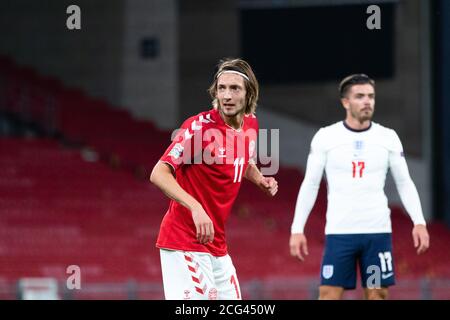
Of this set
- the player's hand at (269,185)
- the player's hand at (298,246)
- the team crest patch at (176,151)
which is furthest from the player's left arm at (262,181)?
the player's hand at (298,246)

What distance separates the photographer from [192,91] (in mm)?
23031

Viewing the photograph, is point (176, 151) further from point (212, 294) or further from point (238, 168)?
point (212, 294)

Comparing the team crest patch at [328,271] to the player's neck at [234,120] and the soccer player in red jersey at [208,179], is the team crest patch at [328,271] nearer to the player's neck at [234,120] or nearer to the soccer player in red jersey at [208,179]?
the soccer player in red jersey at [208,179]

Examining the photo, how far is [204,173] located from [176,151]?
23cm

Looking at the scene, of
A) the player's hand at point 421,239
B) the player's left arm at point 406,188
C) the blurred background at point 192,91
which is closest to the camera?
the player's hand at point 421,239

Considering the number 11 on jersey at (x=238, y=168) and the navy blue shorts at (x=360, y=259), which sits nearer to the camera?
the number 11 on jersey at (x=238, y=168)

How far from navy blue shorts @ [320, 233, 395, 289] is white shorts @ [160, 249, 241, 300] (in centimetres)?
208

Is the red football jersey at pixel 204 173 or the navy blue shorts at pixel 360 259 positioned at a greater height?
the red football jersey at pixel 204 173

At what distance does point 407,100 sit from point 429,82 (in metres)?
0.55

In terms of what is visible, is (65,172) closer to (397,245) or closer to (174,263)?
(397,245)


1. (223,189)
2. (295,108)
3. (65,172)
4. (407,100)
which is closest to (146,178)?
(65,172)

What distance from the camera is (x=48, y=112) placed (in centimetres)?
2138

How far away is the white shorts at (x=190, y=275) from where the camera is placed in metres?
6.06
